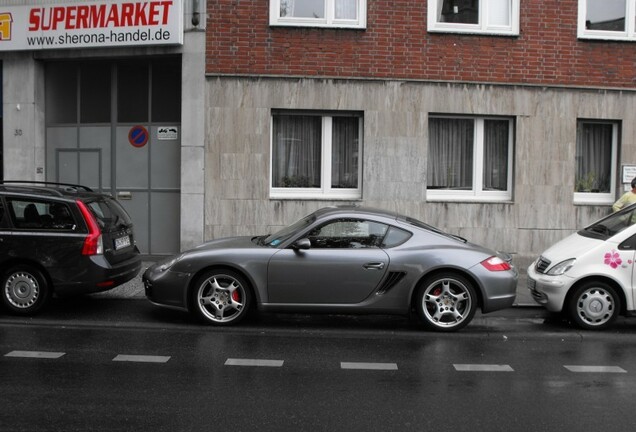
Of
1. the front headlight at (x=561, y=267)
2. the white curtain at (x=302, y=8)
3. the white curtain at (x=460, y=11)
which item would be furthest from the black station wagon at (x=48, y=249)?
the white curtain at (x=460, y=11)

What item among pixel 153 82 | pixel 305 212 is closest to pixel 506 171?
pixel 305 212

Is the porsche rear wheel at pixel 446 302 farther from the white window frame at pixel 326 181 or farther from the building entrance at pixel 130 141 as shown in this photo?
the building entrance at pixel 130 141

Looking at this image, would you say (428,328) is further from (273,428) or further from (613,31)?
(613,31)

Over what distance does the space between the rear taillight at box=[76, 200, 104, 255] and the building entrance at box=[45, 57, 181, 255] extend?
5246 millimetres

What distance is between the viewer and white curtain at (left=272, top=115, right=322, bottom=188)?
13.6 meters

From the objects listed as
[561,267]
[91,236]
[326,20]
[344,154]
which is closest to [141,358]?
[91,236]

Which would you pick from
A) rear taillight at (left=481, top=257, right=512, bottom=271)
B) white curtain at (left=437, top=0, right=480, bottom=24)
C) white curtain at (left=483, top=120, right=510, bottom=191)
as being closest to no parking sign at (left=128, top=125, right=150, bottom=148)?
white curtain at (left=437, top=0, right=480, bottom=24)

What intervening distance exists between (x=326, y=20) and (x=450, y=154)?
353cm

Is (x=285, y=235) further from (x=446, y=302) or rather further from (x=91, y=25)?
(x=91, y=25)

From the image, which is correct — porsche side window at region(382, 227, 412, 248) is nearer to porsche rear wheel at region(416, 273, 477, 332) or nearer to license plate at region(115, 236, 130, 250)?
porsche rear wheel at region(416, 273, 477, 332)

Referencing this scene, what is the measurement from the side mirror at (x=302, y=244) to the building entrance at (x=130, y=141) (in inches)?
249

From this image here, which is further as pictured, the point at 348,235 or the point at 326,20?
the point at 326,20

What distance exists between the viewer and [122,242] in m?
9.13

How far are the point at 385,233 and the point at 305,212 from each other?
523cm
